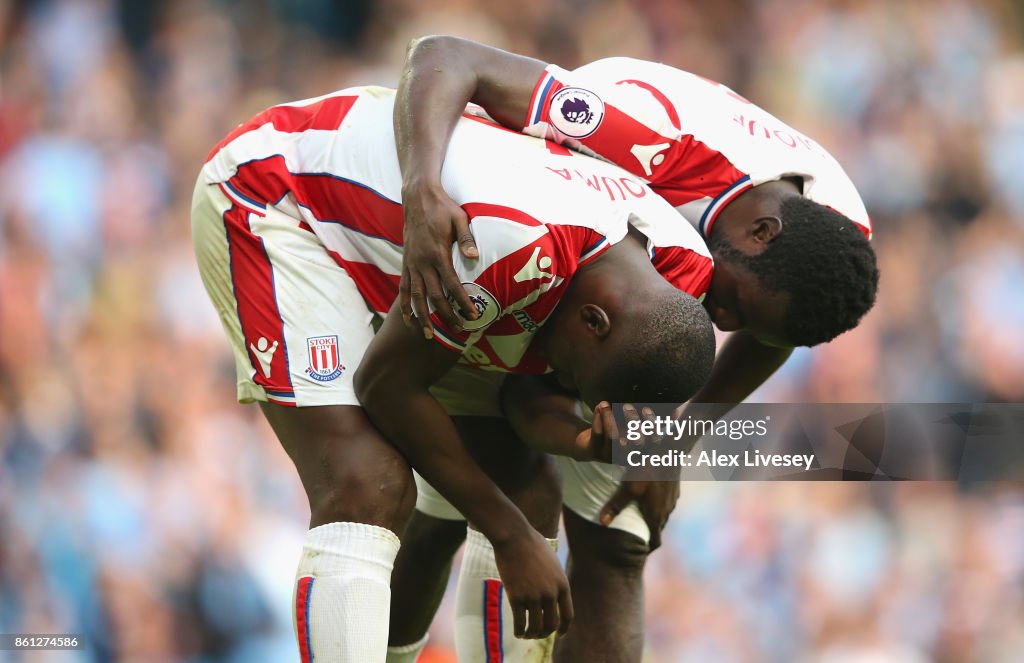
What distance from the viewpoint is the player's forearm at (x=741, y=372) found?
3.14 m

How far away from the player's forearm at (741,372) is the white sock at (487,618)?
0.56 metres

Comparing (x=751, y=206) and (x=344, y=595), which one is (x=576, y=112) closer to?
(x=751, y=206)

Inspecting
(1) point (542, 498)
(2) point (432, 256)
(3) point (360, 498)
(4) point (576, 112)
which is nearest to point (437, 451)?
(3) point (360, 498)

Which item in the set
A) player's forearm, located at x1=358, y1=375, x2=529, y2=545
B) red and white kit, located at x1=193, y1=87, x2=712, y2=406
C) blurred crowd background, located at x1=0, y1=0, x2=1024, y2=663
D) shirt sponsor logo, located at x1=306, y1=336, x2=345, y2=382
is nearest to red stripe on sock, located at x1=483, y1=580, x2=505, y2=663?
player's forearm, located at x1=358, y1=375, x2=529, y2=545

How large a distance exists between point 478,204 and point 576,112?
45cm

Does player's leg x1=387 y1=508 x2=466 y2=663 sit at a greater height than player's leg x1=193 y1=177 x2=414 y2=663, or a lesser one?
lesser

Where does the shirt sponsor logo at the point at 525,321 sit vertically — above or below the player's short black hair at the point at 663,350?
above

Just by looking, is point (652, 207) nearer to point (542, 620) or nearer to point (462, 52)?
point (462, 52)

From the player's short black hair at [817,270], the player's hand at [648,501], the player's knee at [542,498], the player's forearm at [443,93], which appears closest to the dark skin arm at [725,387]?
the player's hand at [648,501]

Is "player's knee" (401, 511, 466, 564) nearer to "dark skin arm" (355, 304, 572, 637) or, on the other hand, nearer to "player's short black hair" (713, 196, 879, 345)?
"dark skin arm" (355, 304, 572, 637)

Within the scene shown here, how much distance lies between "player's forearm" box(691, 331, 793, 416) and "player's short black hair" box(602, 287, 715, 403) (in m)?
0.74

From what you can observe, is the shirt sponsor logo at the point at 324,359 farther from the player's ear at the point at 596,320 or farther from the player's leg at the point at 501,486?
the player's ear at the point at 596,320

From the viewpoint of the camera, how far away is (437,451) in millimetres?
2508

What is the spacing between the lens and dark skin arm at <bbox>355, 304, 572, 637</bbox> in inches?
97.4
